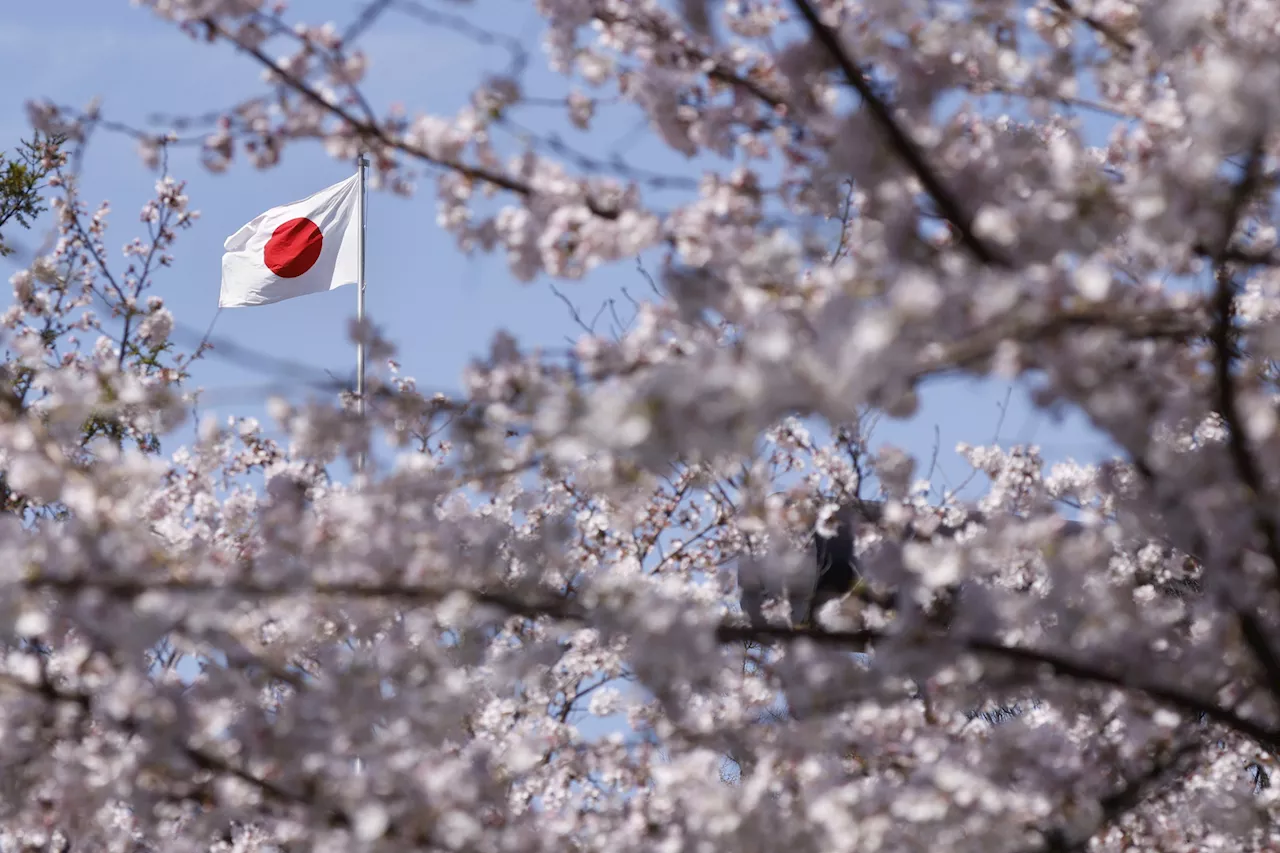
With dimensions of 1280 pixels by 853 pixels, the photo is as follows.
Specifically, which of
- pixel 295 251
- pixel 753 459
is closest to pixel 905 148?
pixel 753 459

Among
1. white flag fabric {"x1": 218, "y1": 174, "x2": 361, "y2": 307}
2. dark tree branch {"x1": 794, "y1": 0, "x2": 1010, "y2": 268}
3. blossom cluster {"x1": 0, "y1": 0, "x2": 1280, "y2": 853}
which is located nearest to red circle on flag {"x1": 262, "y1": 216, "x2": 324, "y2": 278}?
white flag fabric {"x1": 218, "y1": 174, "x2": 361, "y2": 307}

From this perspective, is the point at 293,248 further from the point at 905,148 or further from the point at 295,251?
the point at 905,148

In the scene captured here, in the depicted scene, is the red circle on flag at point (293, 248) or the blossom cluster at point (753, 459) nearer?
the blossom cluster at point (753, 459)

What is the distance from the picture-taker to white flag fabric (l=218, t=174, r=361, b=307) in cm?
1134

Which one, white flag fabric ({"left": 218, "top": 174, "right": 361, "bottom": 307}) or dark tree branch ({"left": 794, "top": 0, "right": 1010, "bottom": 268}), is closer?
dark tree branch ({"left": 794, "top": 0, "right": 1010, "bottom": 268})

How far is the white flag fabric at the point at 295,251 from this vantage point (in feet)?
37.2

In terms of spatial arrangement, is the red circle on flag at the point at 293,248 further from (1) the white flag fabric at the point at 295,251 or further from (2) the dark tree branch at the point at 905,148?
(2) the dark tree branch at the point at 905,148

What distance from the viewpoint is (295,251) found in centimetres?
1147

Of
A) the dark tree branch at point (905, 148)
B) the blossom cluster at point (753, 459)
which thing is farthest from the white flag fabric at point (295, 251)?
the dark tree branch at point (905, 148)

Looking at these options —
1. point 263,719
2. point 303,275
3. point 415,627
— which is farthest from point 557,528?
point 303,275

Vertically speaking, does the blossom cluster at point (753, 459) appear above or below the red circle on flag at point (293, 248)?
below

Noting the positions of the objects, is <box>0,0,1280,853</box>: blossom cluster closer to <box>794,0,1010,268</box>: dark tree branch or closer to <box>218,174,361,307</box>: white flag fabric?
<box>794,0,1010,268</box>: dark tree branch

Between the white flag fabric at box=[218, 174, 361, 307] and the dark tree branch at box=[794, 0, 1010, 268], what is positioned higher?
the white flag fabric at box=[218, 174, 361, 307]

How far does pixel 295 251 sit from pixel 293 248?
0.04 metres
